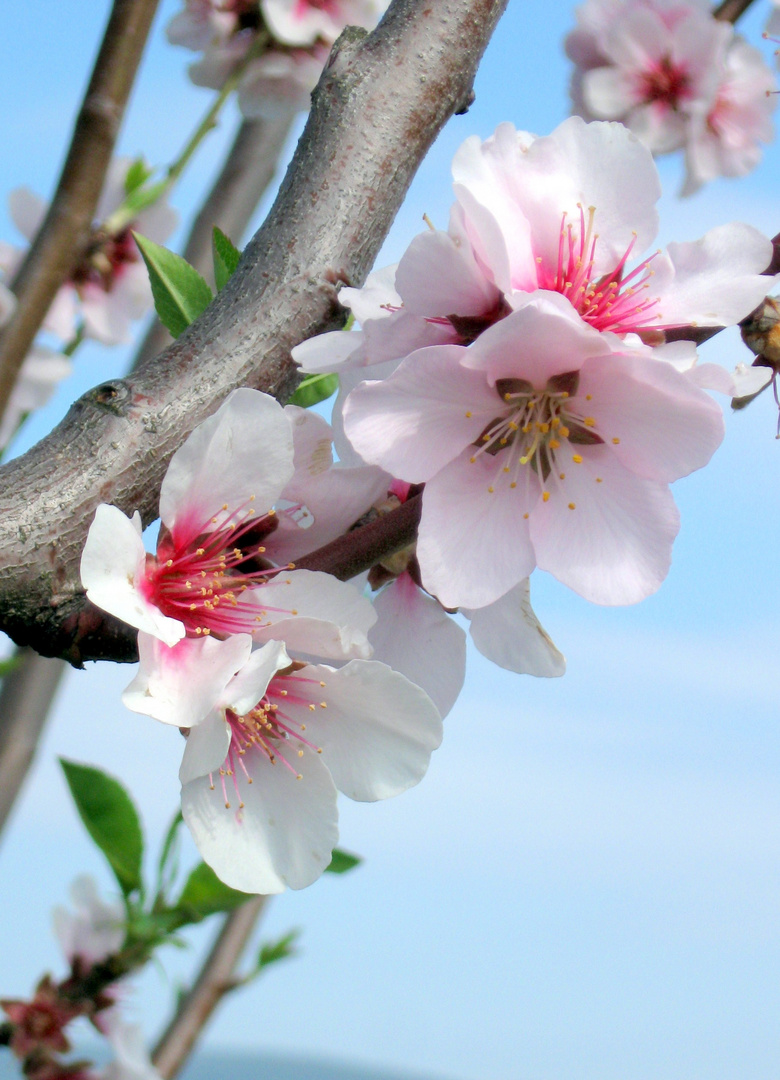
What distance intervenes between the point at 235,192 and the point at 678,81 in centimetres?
72

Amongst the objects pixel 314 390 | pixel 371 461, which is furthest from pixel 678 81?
pixel 371 461

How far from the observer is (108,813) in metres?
0.98

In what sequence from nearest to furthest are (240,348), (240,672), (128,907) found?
(240,672)
(240,348)
(128,907)

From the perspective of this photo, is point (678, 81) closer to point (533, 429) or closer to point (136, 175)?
point (136, 175)

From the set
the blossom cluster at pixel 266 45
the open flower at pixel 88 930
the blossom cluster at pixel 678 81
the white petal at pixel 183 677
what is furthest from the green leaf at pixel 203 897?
the blossom cluster at pixel 678 81

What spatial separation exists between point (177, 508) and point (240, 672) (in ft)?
0.31

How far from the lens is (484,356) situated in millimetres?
423

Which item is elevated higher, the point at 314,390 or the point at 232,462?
the point at 314,390

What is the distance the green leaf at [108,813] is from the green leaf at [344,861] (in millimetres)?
194

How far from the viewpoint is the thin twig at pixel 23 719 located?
149 cm

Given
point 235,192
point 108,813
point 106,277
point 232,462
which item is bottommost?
point 108,813

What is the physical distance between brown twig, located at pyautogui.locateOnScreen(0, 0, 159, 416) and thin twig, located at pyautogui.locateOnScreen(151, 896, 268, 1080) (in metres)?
0.95

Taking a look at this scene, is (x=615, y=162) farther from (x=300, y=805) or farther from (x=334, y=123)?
(x=300, y=805)

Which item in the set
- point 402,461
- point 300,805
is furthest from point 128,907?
point 402,461
